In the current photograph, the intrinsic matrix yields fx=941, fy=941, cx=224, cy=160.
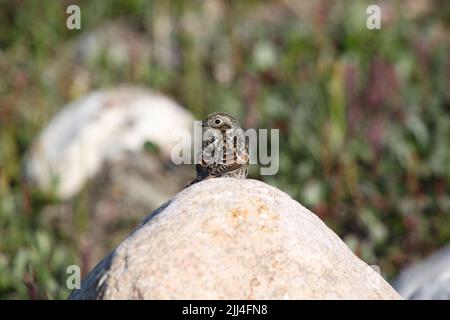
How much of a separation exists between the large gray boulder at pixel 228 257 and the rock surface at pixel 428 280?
171 centimetres

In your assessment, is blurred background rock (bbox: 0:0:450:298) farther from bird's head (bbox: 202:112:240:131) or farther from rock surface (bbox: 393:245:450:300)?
bird's head (bbox: 202:112:240:131)

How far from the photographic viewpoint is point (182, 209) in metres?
4.19

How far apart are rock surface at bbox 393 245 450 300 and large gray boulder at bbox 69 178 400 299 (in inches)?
67.4

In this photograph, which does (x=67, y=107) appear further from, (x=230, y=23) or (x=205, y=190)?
(x=205, y=190)

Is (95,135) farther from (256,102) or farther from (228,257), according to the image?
(228,257)

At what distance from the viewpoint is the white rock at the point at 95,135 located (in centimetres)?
897

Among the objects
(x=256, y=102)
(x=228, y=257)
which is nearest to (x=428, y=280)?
(x=228, y=257)

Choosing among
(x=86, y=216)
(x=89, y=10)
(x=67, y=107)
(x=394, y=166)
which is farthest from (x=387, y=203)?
(x=89, y=10)

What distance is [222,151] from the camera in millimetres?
5020

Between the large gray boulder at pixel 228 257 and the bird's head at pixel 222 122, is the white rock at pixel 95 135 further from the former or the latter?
the large gray boulder at pixel 228 257

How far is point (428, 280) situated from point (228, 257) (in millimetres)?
2739

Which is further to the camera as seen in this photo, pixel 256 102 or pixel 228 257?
pixel 256 102

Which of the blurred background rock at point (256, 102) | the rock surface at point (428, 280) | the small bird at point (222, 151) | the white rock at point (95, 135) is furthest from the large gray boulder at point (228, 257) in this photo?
the white rock at point (95, 135)
